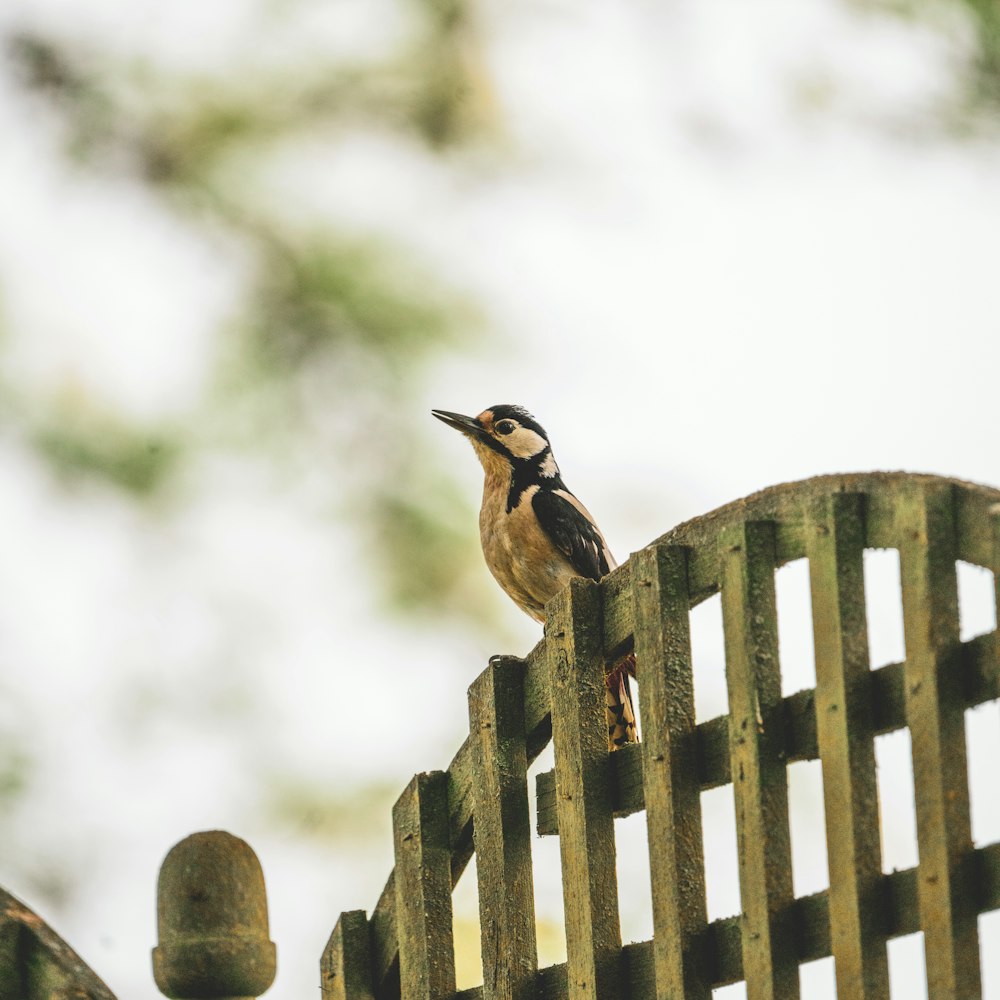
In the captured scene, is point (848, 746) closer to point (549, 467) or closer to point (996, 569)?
point (996, 569)

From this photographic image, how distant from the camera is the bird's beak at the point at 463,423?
4.38m

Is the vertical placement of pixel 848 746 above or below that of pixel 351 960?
above

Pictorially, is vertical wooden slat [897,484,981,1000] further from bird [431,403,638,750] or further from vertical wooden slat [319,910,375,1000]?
bird [431,403,638,750]

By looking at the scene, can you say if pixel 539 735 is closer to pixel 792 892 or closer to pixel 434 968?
pixel 434 968

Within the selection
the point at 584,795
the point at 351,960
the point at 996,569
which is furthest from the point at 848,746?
the point at 351,960

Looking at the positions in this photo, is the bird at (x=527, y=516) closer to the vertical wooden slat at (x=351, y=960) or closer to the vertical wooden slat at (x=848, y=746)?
the vertical wooden slat at (x=351, y=960)

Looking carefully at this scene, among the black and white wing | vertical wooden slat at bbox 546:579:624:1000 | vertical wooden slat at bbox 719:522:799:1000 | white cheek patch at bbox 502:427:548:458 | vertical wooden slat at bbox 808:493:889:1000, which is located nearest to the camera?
vertical wooden slat at bbox 808:493:889:1000

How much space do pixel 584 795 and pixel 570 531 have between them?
1.78 m

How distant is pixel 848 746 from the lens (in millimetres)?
2004

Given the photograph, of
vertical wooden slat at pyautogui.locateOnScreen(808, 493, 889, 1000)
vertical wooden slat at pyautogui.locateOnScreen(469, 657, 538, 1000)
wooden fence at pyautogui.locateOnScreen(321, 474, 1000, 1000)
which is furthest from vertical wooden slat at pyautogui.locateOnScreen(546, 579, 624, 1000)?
vertical wooden slat at pyautogui.locateOnScreen(808, 493, 889, 1000)

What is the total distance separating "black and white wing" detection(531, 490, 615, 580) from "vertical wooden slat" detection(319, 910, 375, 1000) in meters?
1.38

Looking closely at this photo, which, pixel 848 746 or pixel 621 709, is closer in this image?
pixel 848 746

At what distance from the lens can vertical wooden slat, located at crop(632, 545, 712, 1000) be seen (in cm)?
220

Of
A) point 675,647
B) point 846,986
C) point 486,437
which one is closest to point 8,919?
point 675,647
